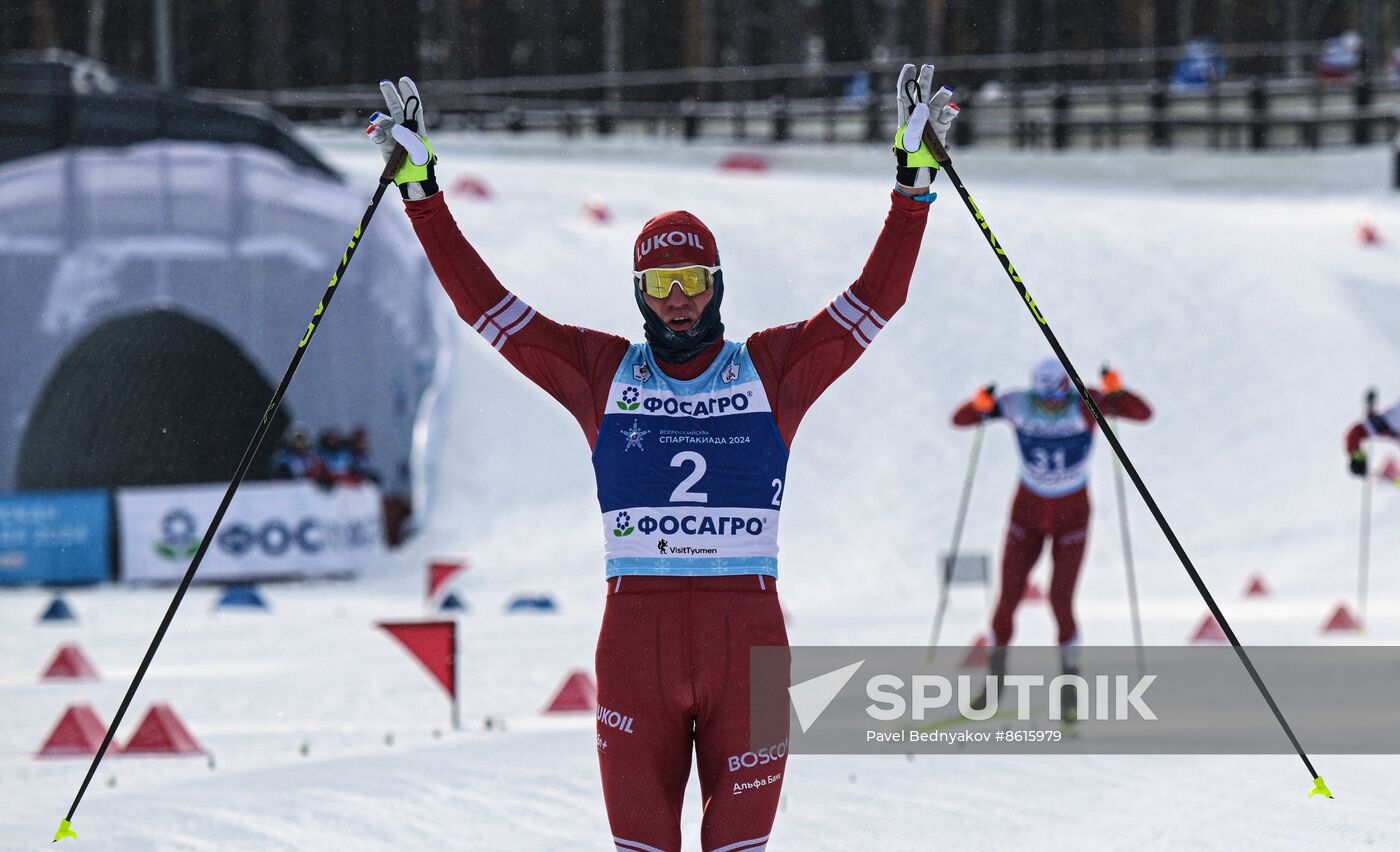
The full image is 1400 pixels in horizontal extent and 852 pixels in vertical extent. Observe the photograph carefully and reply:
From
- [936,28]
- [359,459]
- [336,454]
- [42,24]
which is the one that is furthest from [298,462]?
[42,24]

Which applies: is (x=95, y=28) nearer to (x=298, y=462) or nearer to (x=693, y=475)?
(x=298, y=462)

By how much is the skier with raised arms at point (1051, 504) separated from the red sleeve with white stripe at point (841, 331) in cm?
599

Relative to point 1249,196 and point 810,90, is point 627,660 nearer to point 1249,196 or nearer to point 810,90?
point 1249,196

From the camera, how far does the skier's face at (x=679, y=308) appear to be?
489cm

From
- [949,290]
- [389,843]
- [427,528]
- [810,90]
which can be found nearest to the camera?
[389,843]

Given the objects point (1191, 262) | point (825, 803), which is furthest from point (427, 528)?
point (825, 803)

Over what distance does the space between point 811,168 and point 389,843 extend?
27.9 metres

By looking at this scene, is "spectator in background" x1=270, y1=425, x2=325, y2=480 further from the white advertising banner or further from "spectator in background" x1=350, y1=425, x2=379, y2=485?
"spectator in background" x1=350, y1=425, x2=379, y2=485

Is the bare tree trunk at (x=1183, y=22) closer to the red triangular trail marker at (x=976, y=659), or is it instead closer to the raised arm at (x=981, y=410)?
the red triangular trail marker at (x=976, y=659)

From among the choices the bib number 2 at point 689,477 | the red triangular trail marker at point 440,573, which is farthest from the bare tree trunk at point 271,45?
the bib number 2 at point 689,477

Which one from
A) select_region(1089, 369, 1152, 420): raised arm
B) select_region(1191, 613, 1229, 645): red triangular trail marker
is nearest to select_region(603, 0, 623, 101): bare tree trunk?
select_region(1191, 613, 1229, 645): red triangular trail marker

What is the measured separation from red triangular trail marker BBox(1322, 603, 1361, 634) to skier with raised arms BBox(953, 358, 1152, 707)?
165 inches

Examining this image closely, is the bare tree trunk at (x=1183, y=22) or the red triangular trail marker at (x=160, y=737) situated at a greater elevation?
the bare tree trunk at (x=1183, y=22)

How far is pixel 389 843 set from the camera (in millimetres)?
7152
